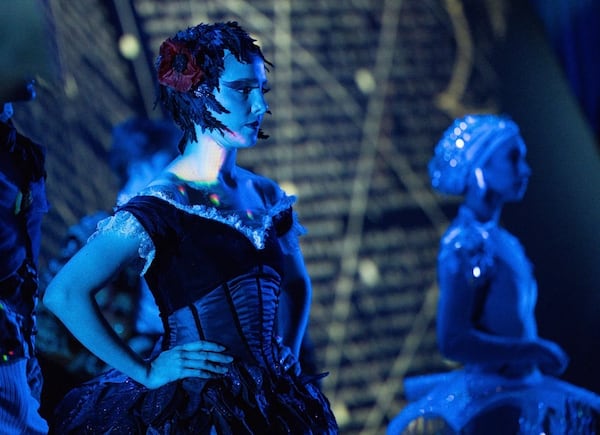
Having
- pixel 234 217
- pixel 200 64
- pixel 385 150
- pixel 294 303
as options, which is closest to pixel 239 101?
pixel 200 64

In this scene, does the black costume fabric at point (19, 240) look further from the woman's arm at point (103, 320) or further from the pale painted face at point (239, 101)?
the pale painted face at point (239, 101)

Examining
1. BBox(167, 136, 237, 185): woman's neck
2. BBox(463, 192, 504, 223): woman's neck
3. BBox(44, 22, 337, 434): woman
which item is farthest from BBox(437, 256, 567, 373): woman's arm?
BBox(167, 136, 237, 185): woman's neck

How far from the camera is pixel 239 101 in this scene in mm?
1738

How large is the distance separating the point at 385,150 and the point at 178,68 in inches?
96.7

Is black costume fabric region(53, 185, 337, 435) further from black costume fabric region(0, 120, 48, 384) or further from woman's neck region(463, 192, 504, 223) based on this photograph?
woman's neck region(463, 192, 504, 223)

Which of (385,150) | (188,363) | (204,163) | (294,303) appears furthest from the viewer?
(385,150)

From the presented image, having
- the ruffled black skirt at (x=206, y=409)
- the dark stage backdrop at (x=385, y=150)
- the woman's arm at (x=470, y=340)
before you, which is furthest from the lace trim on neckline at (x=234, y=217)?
the dark stage backdrop at (x=385, y=150)

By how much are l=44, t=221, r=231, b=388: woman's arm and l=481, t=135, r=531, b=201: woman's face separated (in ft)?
4.60

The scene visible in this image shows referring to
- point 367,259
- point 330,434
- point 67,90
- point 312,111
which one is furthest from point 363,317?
point 330,434

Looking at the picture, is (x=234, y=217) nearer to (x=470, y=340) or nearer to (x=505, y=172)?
(x=470, y=340)

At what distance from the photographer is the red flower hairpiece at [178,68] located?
1.72 m

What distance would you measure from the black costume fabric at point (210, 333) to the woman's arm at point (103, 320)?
3 centimetres

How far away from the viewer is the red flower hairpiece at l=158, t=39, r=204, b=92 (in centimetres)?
172

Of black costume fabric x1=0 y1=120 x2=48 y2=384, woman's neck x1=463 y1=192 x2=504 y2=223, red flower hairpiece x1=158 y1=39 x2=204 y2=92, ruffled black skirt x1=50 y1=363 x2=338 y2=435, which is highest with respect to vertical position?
red flower hairpiece x1=158 y1=39 x2=204 y2=92
